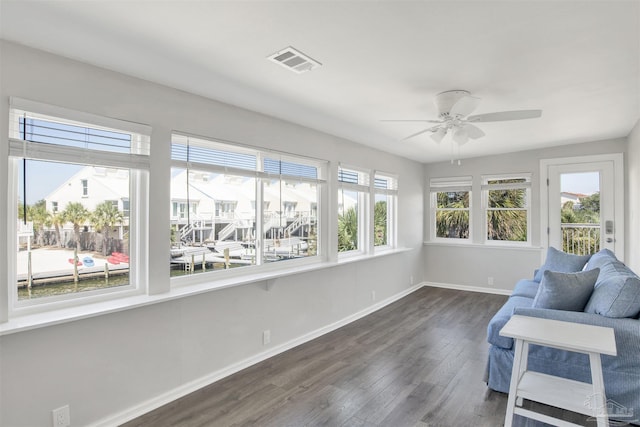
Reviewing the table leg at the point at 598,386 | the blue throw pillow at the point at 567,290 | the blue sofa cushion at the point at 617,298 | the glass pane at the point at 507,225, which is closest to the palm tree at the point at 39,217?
the table leg at the point at 598,386

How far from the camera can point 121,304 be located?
231cm

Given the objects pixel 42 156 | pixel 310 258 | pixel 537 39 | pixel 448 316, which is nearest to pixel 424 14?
pixel 537 39

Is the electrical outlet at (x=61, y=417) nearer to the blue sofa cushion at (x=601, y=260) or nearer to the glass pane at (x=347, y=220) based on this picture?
the glass pane at (x=347, y=220)

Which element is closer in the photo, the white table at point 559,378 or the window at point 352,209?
the white table at point 559,378

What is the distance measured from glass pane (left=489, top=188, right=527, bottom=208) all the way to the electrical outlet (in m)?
6.20

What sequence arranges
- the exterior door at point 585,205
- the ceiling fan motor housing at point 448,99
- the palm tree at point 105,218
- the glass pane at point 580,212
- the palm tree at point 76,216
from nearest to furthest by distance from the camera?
the palm tree at point 76,216
the palm tree at point 105,218
the ceiling fan motor housing at point 448,99
the exterior door at point 585,205
the glass pane at point 580,212

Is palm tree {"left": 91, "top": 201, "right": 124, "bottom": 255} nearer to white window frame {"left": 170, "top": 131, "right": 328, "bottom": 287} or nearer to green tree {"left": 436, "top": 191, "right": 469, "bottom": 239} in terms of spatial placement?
white window frame {"left": 170, "top": 131, "right": 328, "bottom": 287}

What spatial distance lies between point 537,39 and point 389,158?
3.52m

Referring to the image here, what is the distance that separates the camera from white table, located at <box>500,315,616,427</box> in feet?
6.10

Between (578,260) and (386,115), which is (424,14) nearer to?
(386,115)

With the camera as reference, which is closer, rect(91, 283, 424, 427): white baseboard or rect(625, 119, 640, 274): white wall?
rect(91, 283, 424, 427): white baseboard

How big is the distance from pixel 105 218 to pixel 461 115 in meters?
2.98

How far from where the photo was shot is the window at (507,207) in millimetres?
5723

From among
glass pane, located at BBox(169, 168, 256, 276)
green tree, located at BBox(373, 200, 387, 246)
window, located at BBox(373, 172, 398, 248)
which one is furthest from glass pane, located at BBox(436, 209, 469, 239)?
glass pane, located at BBox(169, 168, 256, 276)
